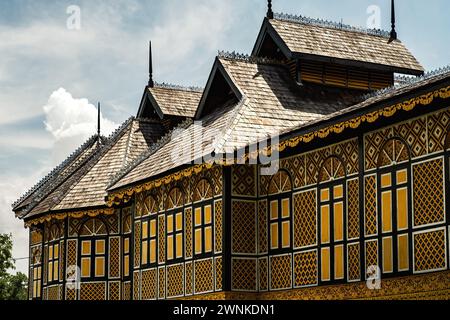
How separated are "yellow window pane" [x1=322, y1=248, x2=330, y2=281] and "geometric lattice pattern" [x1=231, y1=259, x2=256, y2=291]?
105 inches

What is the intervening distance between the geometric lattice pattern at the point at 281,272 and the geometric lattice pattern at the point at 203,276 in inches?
64.0

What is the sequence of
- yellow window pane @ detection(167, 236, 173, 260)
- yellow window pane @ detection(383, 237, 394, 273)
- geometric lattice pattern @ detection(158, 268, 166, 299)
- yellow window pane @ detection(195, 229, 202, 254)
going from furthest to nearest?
geometric lattice pattern @ detection(158, 268, 166, 299) < yellow window pane @ detection(167, 236, 173, 260) < yellow window pane @ detection(195, 229, 202, 254) < yellow window pane @ detection(383, 237, 394, 273)

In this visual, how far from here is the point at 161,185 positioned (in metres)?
28.7

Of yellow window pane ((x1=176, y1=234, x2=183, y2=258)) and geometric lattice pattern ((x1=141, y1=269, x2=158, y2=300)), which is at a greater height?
yellow window pane ((x1=176, y1=234, x2=183, y2=258))

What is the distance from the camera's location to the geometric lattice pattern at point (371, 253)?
2147 centimetres

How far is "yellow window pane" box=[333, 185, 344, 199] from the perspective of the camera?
74.5 feet

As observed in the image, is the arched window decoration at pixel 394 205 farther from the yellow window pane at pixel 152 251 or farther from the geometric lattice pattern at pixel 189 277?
the yellow window pane at pixel 152 251

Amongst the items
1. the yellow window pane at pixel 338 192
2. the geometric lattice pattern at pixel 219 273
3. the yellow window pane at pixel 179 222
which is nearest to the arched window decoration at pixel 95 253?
the yellow window pane at pixel 179 222

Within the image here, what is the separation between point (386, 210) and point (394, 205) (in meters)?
0.29

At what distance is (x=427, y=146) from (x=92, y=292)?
16663mm

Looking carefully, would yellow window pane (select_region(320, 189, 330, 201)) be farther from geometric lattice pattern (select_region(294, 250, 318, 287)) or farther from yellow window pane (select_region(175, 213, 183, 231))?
yellow window pane (select_region(175, 213, 183, 231))

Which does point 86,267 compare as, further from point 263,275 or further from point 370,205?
point 370,205

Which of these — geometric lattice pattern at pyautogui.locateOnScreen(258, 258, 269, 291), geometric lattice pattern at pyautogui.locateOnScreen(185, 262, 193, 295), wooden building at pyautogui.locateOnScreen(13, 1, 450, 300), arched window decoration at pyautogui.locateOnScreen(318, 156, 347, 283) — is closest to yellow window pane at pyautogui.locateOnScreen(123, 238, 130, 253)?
wooden building at pyautogui.locateOnScreen(13, 1, 450, 300)
